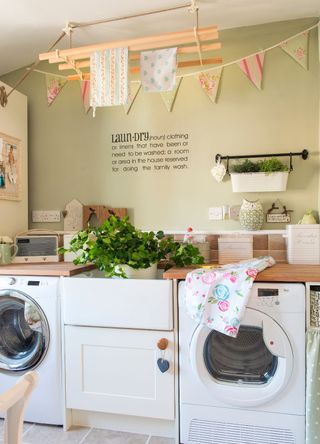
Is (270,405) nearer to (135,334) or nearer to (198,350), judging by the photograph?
(198,350)

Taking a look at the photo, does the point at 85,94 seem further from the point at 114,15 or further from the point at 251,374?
the point at 251,374

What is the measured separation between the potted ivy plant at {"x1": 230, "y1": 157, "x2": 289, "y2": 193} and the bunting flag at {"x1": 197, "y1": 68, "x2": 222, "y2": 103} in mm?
562

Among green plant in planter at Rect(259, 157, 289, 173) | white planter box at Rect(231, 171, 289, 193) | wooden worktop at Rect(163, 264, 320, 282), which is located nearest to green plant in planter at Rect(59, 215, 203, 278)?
wooden worktop at Rect(163, 264, 320, 282)

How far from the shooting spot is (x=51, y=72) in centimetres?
295

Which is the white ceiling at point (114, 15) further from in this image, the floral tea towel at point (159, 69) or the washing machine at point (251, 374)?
the washing machine at point (251, 374)

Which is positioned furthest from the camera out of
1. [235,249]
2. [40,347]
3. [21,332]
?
[235,249]

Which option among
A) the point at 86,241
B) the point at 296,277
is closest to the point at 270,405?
the point at 296,277

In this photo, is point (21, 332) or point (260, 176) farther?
point (260, 176)

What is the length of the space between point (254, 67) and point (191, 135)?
65 centimetres

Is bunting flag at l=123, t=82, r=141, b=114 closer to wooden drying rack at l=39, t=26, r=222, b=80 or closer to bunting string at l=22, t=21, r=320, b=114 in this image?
bunting string at l=22, t=21, r=320, b=114

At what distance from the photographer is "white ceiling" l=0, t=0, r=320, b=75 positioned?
2.19 m

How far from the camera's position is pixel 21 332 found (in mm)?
2268

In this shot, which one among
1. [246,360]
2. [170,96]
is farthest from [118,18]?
[246,360]

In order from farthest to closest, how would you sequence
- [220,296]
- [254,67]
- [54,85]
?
[54,85] < [254,67] < [220,296]
